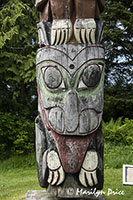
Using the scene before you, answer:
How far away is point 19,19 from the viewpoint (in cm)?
935

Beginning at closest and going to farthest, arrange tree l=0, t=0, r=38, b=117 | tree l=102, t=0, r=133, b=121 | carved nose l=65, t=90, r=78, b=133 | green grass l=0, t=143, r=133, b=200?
carved nose l=65, t=90, r=78, b=133, green grass l=0, t=143, r=133, b=200, tree l=0, t=0, r=38, b=117, tree l=102, t=0, r=133, b=121

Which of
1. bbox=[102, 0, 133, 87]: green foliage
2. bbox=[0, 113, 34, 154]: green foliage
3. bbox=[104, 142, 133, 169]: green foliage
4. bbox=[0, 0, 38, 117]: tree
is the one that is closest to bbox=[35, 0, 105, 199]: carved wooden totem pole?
bbox=[104, 142, 133, 169]: green foliage

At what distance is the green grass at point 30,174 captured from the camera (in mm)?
5353

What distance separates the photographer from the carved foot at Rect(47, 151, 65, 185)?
360 centimetres

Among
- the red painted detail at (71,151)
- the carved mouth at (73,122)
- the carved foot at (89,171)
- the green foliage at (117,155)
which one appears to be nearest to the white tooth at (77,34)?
the carved mouth at (73,122)

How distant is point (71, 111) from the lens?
354cm

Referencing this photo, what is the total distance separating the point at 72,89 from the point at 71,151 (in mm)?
827

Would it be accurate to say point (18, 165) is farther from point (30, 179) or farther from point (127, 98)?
point (127, 98)

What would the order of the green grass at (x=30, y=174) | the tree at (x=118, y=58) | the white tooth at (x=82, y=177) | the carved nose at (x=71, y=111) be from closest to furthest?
the carved nose at (x=71, y=111)
the white tooth at (x=82, y=177)
the green grass at (x=30, y=174)
the tree at (x=118, y=58)

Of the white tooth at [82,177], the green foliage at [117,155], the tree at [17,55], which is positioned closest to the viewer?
the white tooth at [82,177]

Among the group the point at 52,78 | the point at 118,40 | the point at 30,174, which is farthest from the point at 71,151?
the point at 118,40

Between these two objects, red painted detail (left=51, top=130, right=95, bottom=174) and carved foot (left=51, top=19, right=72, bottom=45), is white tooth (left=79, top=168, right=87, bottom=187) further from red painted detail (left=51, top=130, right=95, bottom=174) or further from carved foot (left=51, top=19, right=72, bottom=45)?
carved foot (left=51, top=19, right=72, bottom=45)

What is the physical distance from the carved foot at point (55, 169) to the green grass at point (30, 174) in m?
1.45

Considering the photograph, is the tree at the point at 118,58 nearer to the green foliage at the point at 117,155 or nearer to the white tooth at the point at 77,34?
the green foliage at the point at 117,155
